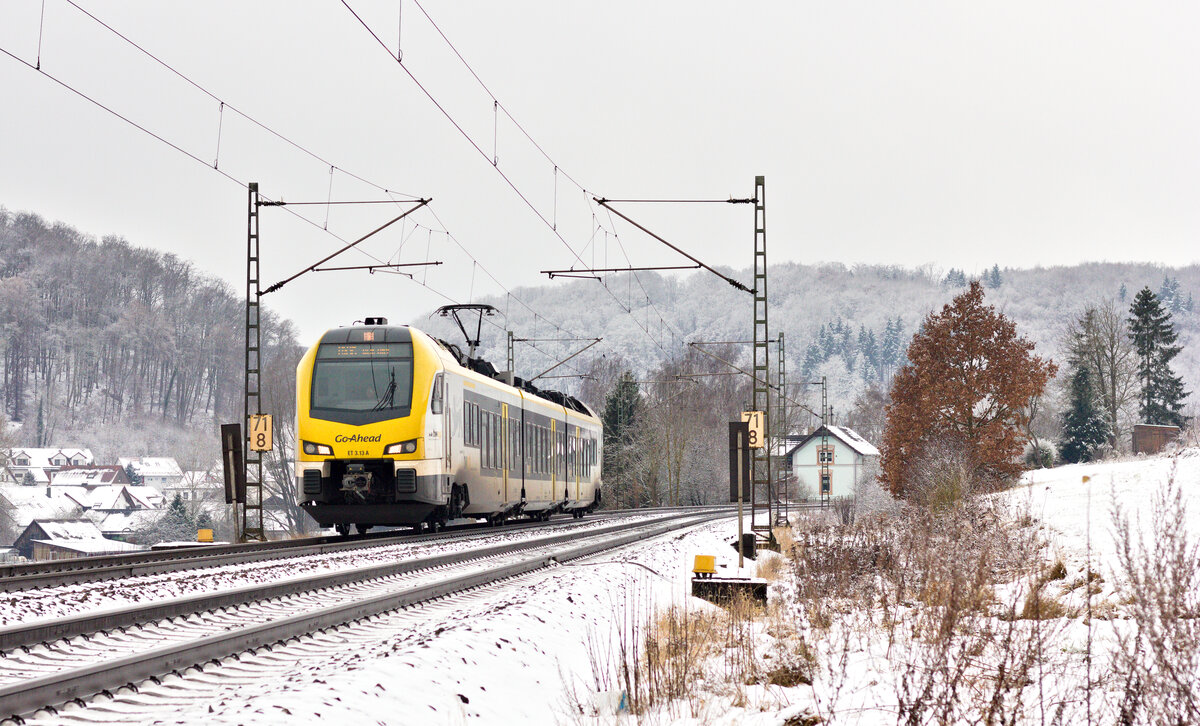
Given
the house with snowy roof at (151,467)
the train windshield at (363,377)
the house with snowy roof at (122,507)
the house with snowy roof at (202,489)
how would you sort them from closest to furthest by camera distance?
1. the train windshield at (363,377)
2. the house with snowy roof at (202,489)
3. the house with snowy roof at (122,507)
4. the house with snowy roof at (151,467)

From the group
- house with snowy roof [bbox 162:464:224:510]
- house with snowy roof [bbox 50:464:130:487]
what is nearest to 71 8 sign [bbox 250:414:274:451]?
house with snowy roof [bbox 162:464:224:510]

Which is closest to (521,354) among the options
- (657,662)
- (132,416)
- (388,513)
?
(132,416)

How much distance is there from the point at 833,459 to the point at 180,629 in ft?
345

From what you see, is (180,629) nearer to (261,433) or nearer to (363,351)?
(363,351)

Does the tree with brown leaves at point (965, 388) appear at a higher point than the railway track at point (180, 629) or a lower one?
higher

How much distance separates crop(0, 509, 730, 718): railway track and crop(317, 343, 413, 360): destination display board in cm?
769

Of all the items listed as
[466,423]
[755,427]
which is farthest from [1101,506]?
[466,423]

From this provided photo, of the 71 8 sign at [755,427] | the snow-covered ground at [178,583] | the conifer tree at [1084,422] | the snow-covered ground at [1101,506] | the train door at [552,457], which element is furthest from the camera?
the conifer tree at [1084,422]

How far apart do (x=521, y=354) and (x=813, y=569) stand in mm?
157075

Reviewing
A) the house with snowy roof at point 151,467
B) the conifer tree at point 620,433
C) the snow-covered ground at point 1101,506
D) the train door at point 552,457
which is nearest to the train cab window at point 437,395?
the snow-covered ground at point 1101,506

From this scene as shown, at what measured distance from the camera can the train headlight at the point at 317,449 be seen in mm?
22156

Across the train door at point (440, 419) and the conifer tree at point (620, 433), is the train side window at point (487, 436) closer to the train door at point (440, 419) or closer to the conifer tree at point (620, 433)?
the train door at point (440, 419)

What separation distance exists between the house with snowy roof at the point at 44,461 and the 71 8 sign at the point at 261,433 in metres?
99.2

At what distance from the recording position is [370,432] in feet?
72.4
